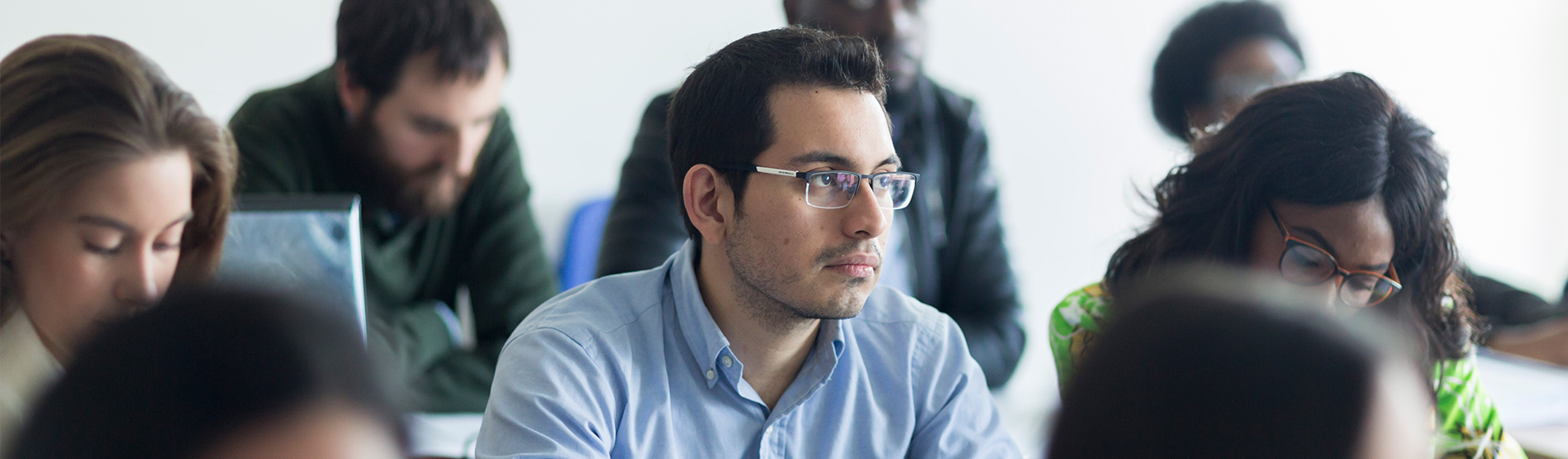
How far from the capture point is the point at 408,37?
6.41 ft

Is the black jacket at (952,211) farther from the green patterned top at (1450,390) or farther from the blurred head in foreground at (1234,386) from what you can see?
the blurred head in foreground at (1234,386)

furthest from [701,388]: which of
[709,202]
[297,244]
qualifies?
[297,244]

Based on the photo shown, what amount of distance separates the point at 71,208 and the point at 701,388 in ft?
2.40

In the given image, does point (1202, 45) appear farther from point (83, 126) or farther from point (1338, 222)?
point (83, 126)

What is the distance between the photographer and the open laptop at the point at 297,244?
1143 mm

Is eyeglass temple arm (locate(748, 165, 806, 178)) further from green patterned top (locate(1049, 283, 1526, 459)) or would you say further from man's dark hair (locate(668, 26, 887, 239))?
green patterned top (locate(1049, 283, 1526, 459))

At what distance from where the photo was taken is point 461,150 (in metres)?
2.05

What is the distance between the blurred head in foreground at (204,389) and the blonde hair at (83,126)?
620mm

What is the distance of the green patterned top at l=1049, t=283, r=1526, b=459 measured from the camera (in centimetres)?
153

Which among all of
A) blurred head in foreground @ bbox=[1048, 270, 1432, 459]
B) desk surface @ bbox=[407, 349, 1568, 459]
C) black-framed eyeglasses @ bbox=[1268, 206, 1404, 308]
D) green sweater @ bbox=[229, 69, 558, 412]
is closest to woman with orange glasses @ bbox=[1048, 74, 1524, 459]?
black-framed eyeglasses @ bbox=[1268, 206, 1404, 308]

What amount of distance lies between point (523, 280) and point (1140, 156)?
252cm

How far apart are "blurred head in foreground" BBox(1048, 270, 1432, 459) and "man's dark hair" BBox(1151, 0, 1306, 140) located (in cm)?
218

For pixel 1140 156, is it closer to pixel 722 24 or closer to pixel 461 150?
pixel 722 24

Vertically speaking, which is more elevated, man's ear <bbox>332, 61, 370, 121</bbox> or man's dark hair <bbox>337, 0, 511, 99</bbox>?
man's dark hair <bbox>337, 0, 511, 99</bbox>
